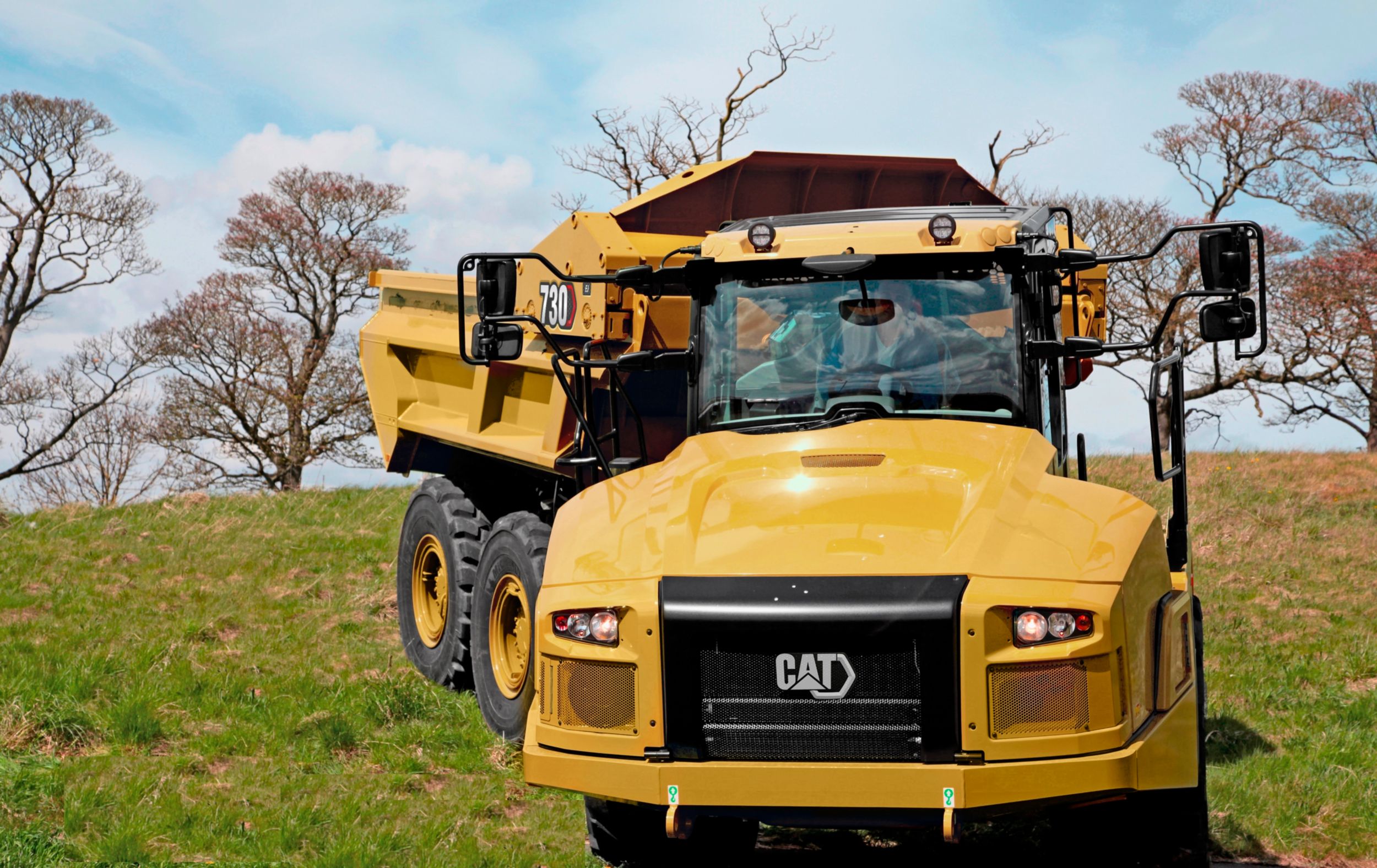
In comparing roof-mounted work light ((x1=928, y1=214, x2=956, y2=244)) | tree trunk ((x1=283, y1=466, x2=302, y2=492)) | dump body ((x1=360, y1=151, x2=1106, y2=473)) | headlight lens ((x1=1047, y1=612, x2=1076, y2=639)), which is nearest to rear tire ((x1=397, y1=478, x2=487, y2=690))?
dump body ((x1=360, y1=151, x2=1106, y2=473))

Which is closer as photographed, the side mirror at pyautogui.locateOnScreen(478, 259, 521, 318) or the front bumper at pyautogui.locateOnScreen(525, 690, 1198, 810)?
the front bumper at pyautogui.locateOnScreen(525, 690, 1198, 810)

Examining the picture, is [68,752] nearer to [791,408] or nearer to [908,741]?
[791,408]

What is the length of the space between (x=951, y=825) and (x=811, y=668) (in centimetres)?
69

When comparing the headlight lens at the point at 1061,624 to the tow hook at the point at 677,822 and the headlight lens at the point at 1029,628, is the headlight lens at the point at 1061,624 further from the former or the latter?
the tow hook at the point at 677,822

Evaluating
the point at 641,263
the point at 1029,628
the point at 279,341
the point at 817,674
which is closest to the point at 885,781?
the point at 817,674

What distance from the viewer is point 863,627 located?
443cm

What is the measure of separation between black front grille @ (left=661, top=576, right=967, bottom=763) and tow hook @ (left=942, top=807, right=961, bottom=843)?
175 millimetres

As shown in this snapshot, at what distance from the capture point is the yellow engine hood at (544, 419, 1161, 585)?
15.0 ft

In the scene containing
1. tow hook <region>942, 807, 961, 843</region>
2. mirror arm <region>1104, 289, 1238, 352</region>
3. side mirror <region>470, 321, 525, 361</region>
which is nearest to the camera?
tow hook <region>942, 807, 961, 843</region>

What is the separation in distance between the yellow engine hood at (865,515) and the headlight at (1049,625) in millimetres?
133

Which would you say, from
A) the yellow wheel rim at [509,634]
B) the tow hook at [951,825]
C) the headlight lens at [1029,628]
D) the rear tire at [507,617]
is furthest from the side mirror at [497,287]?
the tow hook at [951,825]

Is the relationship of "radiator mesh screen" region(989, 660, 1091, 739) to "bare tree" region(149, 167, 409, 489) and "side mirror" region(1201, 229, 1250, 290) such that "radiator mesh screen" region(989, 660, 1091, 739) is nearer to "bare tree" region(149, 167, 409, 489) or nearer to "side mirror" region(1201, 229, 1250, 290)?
"side mirror" region(1201, 229, 1250, 290)

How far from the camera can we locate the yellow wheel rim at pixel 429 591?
33.0ft

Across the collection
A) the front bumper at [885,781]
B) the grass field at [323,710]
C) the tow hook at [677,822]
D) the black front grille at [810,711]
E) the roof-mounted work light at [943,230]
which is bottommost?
the grass field at [323,710]
